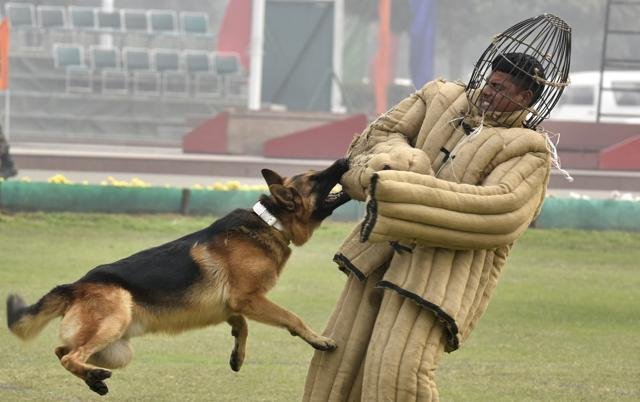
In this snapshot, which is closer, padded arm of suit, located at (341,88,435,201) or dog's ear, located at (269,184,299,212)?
padded arm of suit, located at (341,88,435,201)

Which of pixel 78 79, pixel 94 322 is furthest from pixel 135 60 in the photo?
pixel 94 322

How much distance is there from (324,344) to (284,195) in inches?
37.7

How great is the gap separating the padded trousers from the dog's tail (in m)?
1.32

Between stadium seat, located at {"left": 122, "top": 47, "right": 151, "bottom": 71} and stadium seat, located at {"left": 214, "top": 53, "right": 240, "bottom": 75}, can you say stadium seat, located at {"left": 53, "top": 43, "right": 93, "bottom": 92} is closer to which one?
stadium seat, located at {"left": 122, "top": 47, "right": 151, "bottom": 71}

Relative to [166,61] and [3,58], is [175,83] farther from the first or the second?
[3,58]

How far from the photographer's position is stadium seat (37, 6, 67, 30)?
1356 inches

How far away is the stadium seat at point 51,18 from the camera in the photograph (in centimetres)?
3444

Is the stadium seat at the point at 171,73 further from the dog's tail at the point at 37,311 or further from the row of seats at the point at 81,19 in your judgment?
the dog's tail at the point at 37,311

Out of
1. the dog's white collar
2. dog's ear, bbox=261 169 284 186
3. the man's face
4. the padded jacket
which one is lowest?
the dog's white collar

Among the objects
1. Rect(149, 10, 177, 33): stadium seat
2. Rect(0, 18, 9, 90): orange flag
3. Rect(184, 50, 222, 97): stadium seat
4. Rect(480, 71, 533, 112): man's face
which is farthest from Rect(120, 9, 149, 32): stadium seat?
Rect(480, 71, 533, 112): man's face

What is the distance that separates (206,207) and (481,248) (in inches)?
406

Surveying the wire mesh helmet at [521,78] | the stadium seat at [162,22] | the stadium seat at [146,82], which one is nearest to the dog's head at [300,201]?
the wire mesh helmet at [521,78]

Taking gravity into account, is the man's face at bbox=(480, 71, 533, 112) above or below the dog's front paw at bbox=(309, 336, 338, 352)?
above

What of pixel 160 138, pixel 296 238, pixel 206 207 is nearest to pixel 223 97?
pixel 160 138
